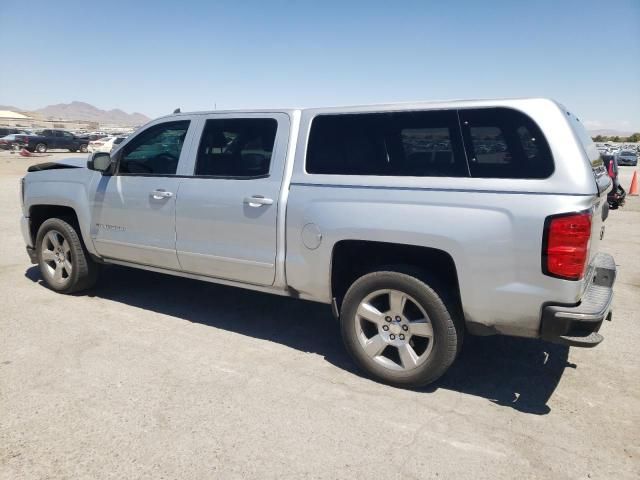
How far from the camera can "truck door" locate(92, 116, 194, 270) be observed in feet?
14.2

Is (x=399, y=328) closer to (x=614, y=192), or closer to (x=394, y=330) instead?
(x=394, y=330)

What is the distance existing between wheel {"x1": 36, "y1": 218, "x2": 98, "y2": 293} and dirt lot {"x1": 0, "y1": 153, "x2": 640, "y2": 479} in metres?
0.47

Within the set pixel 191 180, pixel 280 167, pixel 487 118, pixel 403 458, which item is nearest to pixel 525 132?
pixel 487 118

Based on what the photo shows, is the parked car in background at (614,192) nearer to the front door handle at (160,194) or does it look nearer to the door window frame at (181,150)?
the door window frame at (181,150)

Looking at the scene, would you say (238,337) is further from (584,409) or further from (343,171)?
(584,409)

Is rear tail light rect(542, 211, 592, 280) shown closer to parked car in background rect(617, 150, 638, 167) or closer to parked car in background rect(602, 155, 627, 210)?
parked car in background rect(602, 155, 627, 210)

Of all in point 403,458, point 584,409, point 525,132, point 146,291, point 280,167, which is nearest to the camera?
point 403,458

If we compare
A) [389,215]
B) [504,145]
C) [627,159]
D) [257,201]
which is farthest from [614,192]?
[627,159]

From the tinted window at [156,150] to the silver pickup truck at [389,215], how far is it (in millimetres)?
14

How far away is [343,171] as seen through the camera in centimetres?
353

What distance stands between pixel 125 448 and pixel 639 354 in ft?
12.9

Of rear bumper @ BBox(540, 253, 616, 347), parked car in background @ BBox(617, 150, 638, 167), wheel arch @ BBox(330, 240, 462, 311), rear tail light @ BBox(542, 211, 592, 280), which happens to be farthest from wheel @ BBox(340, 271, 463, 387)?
parked car in background @ BBox(617, 150, 638, 167)

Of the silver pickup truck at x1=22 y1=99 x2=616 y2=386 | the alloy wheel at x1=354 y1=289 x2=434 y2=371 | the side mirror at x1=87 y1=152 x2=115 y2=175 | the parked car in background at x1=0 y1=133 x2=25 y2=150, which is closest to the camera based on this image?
the silver pickup truck at x1=22 y1=99 x2=616 y2=386

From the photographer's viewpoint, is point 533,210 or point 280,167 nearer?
point 533,210
